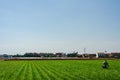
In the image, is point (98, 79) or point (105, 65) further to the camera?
point (105, 65)

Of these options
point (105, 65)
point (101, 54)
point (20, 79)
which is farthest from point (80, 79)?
point (101, 54)

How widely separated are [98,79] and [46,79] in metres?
4.37

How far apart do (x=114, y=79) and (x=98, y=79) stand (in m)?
1.29

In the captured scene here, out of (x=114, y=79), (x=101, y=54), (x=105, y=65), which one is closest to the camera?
(x=114, y=79)

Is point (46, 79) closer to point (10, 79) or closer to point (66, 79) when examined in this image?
point (66, 79)

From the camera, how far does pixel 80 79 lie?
1956 cm

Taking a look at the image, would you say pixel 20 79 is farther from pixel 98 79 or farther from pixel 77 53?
pixel 77 53

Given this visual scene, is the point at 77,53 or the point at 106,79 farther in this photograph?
the point at 77,53

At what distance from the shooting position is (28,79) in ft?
64.7

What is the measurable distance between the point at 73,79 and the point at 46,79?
2.30 m

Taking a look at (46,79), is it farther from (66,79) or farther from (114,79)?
(114,79)

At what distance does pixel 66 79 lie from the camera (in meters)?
19.6

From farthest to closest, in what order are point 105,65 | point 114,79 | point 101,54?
point 101,54, point 105,65, point 114,79

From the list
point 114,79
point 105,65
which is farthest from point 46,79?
point 105,65
